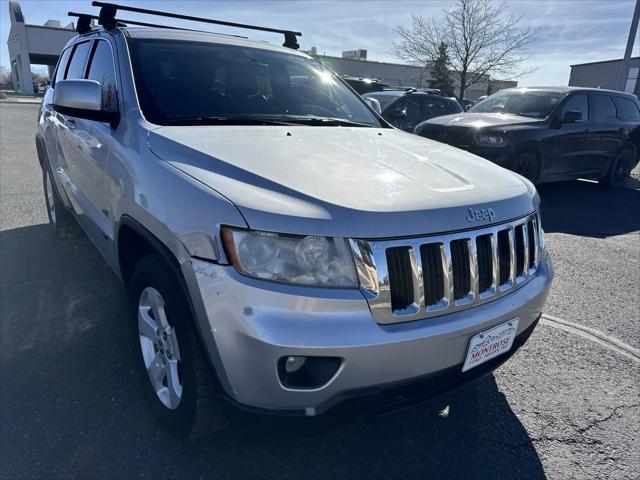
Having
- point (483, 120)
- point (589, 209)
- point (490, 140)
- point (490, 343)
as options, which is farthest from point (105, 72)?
point (589, 209)

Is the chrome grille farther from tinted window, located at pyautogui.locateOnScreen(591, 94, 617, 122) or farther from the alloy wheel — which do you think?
tinted window, located at pyautogui.locateOnScreen(591, 94, 617, 122)

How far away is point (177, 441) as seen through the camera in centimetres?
227

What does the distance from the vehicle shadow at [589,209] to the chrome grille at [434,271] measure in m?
4.66

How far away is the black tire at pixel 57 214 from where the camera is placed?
182 inches

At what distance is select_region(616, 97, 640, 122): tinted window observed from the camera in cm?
925

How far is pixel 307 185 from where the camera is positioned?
1914mm

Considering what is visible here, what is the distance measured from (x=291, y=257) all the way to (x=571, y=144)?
25.5 ft

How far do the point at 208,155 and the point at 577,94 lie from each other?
8024 millimetres

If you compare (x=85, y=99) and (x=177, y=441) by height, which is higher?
(x=85, y=99)

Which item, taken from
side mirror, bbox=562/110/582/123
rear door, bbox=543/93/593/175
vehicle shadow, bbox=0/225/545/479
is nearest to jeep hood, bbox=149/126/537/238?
vehicle shadow, bbox=0/225/545/479

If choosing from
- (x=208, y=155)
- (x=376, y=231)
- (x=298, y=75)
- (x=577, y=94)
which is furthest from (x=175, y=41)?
(x=577, y=94)

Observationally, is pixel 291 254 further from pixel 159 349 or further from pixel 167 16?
pixel 167 16

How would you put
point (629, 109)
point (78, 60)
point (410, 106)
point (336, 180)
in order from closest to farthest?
point (336, 180) < point (78, 60) < point (629, 109) < point (410, 106)

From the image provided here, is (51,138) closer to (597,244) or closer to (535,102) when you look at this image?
(597,244)
